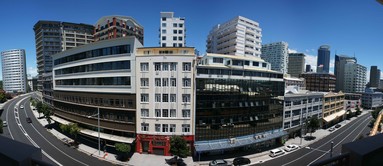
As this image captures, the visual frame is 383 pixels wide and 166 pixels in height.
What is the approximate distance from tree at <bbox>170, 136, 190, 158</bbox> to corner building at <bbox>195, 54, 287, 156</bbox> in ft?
6.11

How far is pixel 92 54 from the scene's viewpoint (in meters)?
29.1

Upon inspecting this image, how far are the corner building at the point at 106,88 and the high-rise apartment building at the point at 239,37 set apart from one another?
3688 cm

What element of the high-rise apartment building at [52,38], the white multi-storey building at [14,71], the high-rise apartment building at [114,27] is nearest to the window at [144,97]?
the high-rise apartment building at [114,27]

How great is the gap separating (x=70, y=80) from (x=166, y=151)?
23223mm

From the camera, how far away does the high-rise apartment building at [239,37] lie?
55438mm

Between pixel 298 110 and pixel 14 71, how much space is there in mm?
155352

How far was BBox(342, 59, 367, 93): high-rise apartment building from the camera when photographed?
108225 mm

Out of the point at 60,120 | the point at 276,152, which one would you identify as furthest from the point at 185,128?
the point at 60,120

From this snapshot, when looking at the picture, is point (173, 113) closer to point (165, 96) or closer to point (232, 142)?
point (165, 96)

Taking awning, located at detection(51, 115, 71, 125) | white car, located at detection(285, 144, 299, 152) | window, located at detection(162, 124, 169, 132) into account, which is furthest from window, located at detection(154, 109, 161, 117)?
white car, located at detection(285, 144, 299, 152)

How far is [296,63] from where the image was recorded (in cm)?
14138

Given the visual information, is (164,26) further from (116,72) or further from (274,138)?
(274,138)

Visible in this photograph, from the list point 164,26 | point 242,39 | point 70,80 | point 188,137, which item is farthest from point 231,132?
point 164,26

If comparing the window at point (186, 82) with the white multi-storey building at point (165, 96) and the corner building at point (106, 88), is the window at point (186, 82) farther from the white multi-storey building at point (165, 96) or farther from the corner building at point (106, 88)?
the corner building at point (106, 88)
